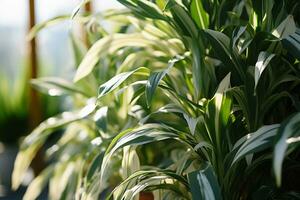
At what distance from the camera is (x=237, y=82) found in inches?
42.7

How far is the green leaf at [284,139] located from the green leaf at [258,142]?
0.06 metres

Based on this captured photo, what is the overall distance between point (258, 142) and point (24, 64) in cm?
191

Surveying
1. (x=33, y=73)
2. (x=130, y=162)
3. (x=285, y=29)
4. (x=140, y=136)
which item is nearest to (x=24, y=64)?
(x=33, y=73)

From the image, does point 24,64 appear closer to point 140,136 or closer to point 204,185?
point 140,136

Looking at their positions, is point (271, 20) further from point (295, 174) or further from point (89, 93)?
point (89, 93)

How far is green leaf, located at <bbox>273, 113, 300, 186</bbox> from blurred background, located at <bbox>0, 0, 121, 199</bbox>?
1.69m

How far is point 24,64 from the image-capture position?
8.44 ft

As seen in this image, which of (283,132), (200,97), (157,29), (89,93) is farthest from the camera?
(89,93)

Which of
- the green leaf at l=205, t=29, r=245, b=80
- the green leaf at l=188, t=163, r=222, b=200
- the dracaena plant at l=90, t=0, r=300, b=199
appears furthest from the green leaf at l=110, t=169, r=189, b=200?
the green leaf at l=205, t=29, r=245, b=80

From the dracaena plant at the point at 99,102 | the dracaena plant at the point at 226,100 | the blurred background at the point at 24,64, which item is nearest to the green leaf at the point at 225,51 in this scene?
the dracaena plant at the point at 226,100

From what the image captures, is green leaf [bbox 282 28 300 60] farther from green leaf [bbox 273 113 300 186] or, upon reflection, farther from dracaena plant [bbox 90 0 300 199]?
green leaf [bbox 273 113 300 186]

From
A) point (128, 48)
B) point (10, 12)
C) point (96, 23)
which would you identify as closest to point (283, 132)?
point (128, 48)

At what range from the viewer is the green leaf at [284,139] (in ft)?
2.32

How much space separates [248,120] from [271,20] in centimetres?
22
